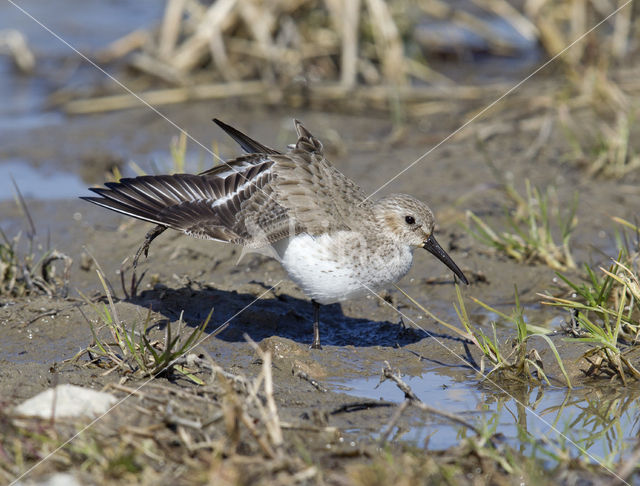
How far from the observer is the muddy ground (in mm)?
5473

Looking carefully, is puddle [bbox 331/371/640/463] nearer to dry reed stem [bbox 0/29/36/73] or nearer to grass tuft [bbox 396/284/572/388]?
grass tuft [bbox 396/284/572/388]

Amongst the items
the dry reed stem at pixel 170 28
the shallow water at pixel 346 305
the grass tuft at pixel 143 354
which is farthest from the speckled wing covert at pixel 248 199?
the dry reed stem at pixel 170 28

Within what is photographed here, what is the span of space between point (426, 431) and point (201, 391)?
1168mm

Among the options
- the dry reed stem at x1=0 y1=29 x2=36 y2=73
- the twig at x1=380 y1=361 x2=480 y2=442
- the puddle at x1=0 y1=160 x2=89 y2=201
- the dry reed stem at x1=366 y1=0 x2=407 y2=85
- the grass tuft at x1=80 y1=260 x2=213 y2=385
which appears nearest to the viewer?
the twig at x1=380 y1=361 x2=480 y2=442

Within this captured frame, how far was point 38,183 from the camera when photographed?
368 inches

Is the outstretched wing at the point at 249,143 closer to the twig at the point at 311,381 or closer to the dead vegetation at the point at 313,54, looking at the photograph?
the twig at the point at 311,381

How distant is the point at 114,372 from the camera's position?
5102 millimetres

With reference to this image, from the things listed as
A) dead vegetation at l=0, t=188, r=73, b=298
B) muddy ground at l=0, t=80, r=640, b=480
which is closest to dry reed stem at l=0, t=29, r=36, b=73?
muddy ground at l=0, t=80, r=640, b=480

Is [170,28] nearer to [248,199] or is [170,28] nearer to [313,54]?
[313,54]

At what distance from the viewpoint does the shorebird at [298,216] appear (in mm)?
5516

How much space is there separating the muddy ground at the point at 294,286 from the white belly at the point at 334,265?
441 millimetres

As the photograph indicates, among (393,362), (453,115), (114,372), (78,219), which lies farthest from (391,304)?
(453,115)

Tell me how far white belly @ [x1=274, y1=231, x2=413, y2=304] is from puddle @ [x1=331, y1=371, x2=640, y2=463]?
1.89 feet

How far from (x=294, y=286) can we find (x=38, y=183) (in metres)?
3.80
